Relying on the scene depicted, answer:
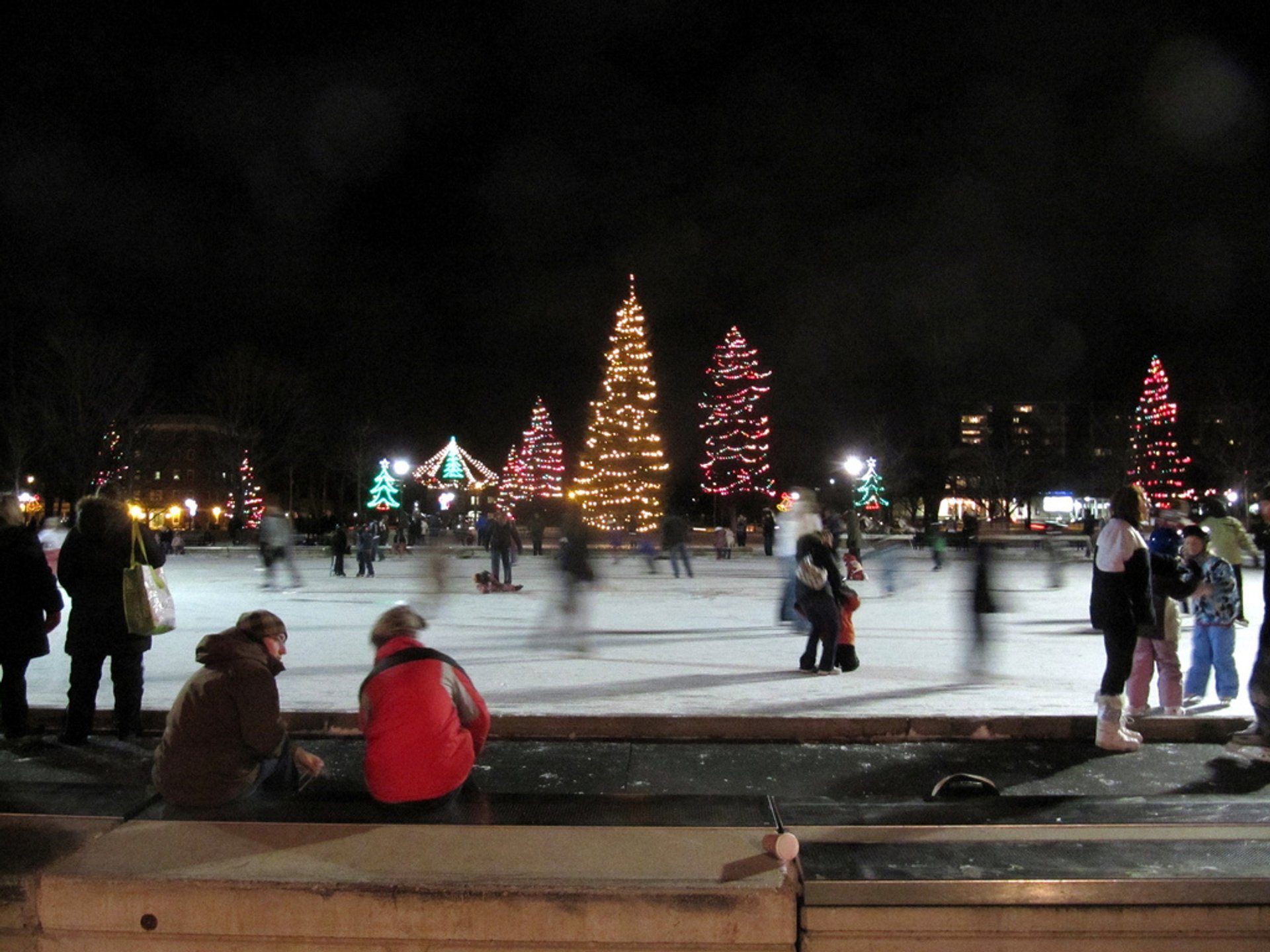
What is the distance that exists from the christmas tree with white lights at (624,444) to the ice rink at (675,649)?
2266 centimetres

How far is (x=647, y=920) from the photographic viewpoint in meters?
3.31

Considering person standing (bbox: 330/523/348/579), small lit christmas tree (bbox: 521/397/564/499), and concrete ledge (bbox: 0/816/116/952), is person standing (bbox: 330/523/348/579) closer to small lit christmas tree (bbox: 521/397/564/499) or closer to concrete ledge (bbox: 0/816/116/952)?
concrete ledge (bbox: 0/816/116/952)

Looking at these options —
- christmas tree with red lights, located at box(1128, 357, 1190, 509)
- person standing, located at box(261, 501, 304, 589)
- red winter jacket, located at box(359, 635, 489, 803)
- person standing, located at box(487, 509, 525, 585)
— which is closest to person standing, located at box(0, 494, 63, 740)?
red winter jacket, located at box(359, 635, 489, 803)

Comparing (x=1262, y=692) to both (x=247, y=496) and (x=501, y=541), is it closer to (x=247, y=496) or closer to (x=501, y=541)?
(x=501, y=541)

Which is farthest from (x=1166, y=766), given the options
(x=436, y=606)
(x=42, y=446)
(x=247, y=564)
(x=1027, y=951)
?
(x=42, y=446)

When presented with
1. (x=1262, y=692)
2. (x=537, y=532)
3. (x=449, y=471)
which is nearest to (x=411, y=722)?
(x=1262, y=692)

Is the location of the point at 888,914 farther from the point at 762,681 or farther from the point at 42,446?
the point at 42,446

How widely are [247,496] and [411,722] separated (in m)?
49.3

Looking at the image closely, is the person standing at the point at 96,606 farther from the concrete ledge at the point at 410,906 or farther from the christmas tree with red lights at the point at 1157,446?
the christmas tree with red lights at the point at 1157,446

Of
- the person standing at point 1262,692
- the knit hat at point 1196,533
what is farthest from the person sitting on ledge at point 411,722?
the knit hat at point 1196,533

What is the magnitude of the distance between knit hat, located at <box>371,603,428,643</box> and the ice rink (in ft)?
10.1

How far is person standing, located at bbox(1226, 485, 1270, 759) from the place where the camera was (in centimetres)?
599

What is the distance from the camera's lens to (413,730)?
399cm

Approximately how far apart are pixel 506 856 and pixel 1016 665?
23.5 ft
